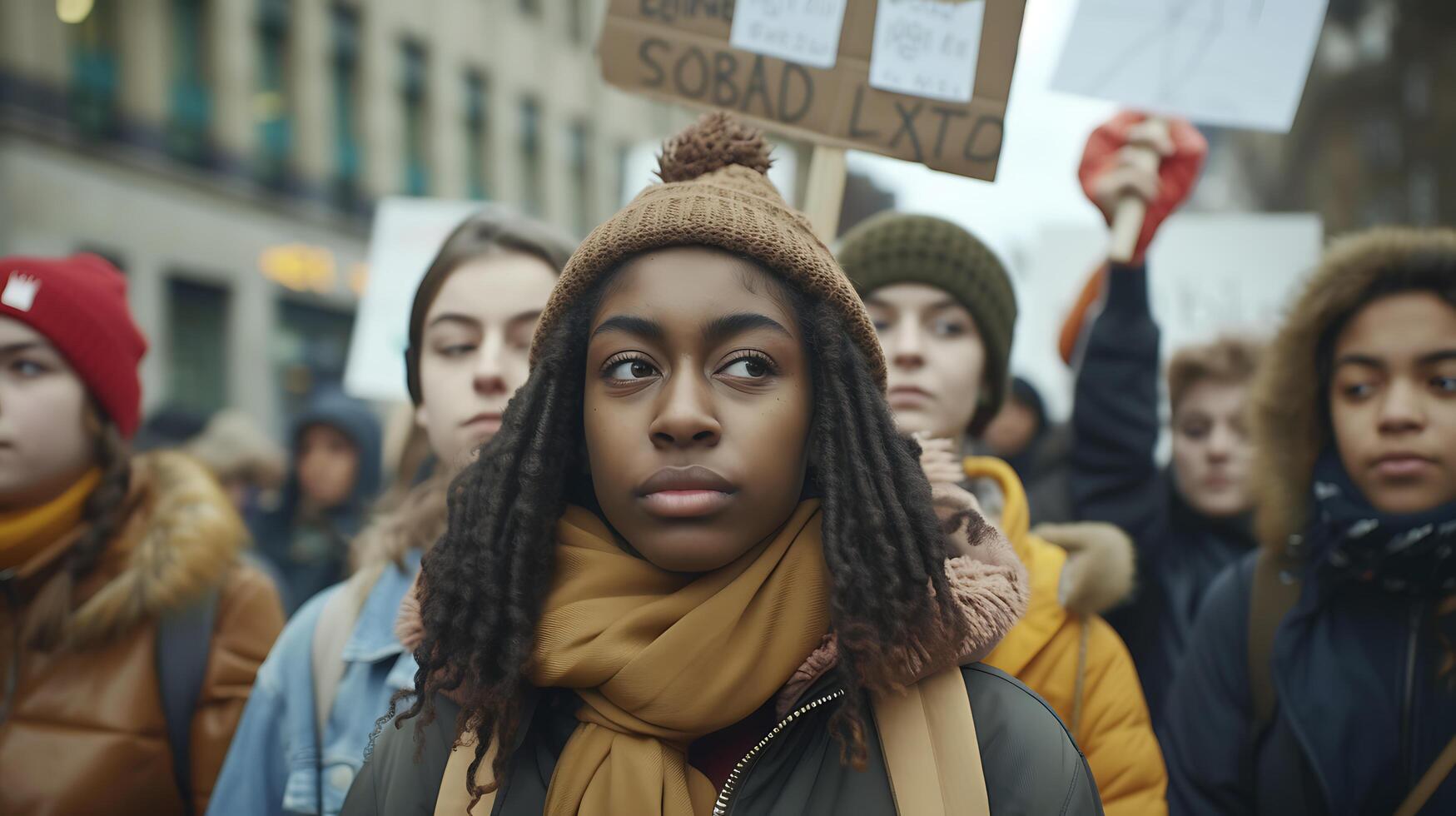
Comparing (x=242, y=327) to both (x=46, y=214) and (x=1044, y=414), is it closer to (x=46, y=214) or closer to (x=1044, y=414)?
(x=46, y=214)

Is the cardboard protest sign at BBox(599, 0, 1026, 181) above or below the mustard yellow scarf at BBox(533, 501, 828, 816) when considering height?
above

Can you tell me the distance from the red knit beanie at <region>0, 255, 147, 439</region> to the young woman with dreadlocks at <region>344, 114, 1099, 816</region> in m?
1.48

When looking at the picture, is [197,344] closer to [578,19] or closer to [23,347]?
[578,19]

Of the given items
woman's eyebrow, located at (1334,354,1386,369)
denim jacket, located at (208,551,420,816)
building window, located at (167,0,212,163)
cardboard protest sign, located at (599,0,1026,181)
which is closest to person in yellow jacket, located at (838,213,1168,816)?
cardboard protest sign, located at (599,0,1026,181)

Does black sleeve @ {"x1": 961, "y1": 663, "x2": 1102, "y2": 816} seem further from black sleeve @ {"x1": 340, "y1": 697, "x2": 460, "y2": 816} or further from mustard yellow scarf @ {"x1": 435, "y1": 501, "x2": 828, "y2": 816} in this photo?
black sleeve @ {"x1": 340, "y1": 697, "x2": 460, "y2": 816}

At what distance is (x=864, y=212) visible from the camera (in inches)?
236

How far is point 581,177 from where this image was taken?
26031 millimetres

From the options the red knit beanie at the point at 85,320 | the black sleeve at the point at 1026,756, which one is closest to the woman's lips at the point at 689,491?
the black sleeve at the point at 1026,756

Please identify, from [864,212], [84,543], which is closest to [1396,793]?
[84,543]

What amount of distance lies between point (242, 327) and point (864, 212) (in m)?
13.6

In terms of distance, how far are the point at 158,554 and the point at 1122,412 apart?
8.30ft

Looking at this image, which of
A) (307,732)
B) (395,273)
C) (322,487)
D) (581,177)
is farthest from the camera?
(581,177)

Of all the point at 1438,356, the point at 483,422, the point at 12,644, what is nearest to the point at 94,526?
the point at 12,644

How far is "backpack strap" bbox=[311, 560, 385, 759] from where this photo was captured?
2.47 meters
